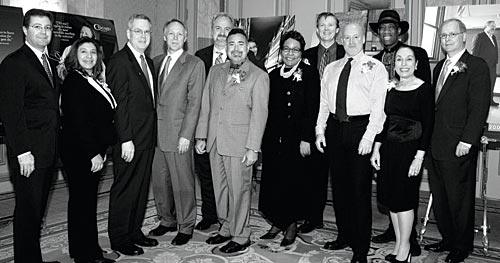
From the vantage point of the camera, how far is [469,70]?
3.37 metres

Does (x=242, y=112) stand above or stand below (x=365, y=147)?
above

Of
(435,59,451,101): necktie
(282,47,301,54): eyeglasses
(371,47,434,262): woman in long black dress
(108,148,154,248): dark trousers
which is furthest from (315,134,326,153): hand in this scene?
(108,148,154,248): dark trousers

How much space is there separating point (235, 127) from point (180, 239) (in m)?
1.02

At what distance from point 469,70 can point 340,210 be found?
1313 millimetres

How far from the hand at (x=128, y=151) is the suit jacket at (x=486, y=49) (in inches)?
121

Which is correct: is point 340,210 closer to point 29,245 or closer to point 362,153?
point 362,153

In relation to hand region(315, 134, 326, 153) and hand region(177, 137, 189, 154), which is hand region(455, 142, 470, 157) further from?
hand region(177, 137, 189, 154)

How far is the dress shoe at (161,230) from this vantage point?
399 cm

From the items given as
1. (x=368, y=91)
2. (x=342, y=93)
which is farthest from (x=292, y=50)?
(x=368, y=91)

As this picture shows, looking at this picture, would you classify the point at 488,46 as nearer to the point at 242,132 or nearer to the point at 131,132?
the point at 242,132

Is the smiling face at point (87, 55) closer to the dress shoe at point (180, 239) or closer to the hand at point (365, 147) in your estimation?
the dress shoe at point (180, 239)

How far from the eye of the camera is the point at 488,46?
4.31 m

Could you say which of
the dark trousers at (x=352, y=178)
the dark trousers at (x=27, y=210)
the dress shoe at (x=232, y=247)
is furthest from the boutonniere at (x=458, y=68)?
the dark trousers at (x=27, y=210)

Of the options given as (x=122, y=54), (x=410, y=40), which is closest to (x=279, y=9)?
(x=410, y=40)
